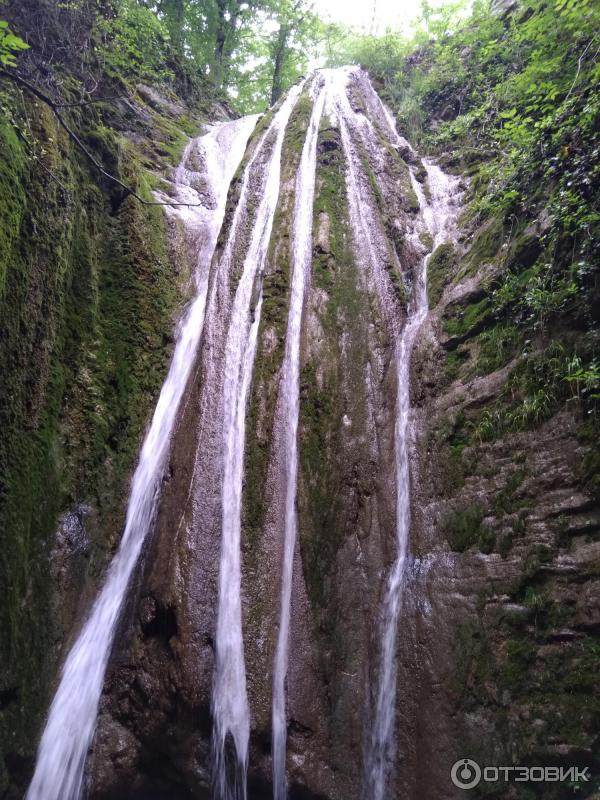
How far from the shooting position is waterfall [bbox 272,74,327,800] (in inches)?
146

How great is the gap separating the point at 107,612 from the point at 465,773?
3.40 m

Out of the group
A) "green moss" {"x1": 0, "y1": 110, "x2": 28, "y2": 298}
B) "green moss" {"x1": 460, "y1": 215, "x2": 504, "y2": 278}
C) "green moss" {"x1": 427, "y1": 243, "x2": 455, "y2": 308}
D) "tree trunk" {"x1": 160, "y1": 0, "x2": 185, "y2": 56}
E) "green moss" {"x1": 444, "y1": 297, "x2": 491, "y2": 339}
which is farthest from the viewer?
"tree trunk" {"x1": 160, "y1": 0, "x2": 185, "y2": 56}

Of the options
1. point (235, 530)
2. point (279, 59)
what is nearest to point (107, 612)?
point (235, 530)

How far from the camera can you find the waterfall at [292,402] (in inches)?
146

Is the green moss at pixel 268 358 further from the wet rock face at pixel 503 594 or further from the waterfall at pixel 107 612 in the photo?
the wet rock face at pixel 503 594

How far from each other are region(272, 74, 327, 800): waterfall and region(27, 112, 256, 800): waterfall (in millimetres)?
1433

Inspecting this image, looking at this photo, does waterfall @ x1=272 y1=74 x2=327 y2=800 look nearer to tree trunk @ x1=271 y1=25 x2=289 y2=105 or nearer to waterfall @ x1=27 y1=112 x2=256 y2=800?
waterfall @ x1=27 y1=112 x2=256 y2=800

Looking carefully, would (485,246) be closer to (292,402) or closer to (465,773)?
(292,402)

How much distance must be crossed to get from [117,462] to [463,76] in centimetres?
1103

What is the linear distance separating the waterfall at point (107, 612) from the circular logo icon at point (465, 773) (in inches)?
121

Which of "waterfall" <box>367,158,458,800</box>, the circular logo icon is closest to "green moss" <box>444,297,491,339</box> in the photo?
"waterfall" <box>367,158,458,800</box>

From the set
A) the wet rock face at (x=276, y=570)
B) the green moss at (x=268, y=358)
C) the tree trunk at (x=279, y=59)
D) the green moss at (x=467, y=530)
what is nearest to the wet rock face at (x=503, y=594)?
the green moss at (x=467, y=530)

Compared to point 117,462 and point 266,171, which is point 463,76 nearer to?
point 266,171

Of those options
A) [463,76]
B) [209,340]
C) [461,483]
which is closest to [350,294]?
[209,340]
